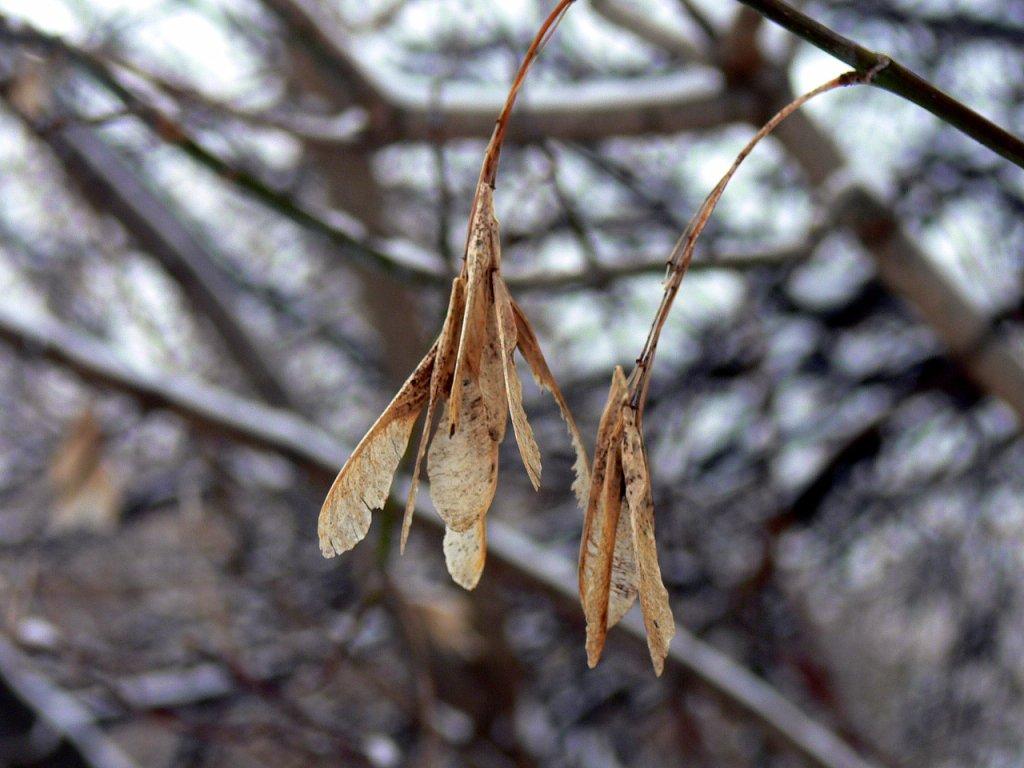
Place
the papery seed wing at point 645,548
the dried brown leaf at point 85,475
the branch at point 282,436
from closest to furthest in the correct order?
the papery seed wing at point 645,548 → the dried brown leaf at point 85,475 → the branch at point 282,436

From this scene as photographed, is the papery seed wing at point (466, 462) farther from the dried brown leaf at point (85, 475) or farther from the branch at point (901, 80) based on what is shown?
the dried brown leaf at point (85, 475)

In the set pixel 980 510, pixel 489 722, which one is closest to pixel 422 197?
pixel 489 722

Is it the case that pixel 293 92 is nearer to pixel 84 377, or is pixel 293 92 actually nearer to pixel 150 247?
pixel 150 247

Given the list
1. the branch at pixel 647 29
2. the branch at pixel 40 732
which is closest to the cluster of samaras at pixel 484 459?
the branch at pixel 40 732

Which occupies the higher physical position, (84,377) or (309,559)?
(309,559)

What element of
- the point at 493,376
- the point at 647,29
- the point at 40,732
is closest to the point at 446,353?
the point at 493,376

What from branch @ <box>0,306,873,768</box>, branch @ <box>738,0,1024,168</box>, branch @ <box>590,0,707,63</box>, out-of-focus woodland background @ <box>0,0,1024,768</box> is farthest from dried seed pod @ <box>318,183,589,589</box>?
branch @ <box>590,0,707,63</box>

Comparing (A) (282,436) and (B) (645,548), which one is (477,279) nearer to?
(B) (645,548)
